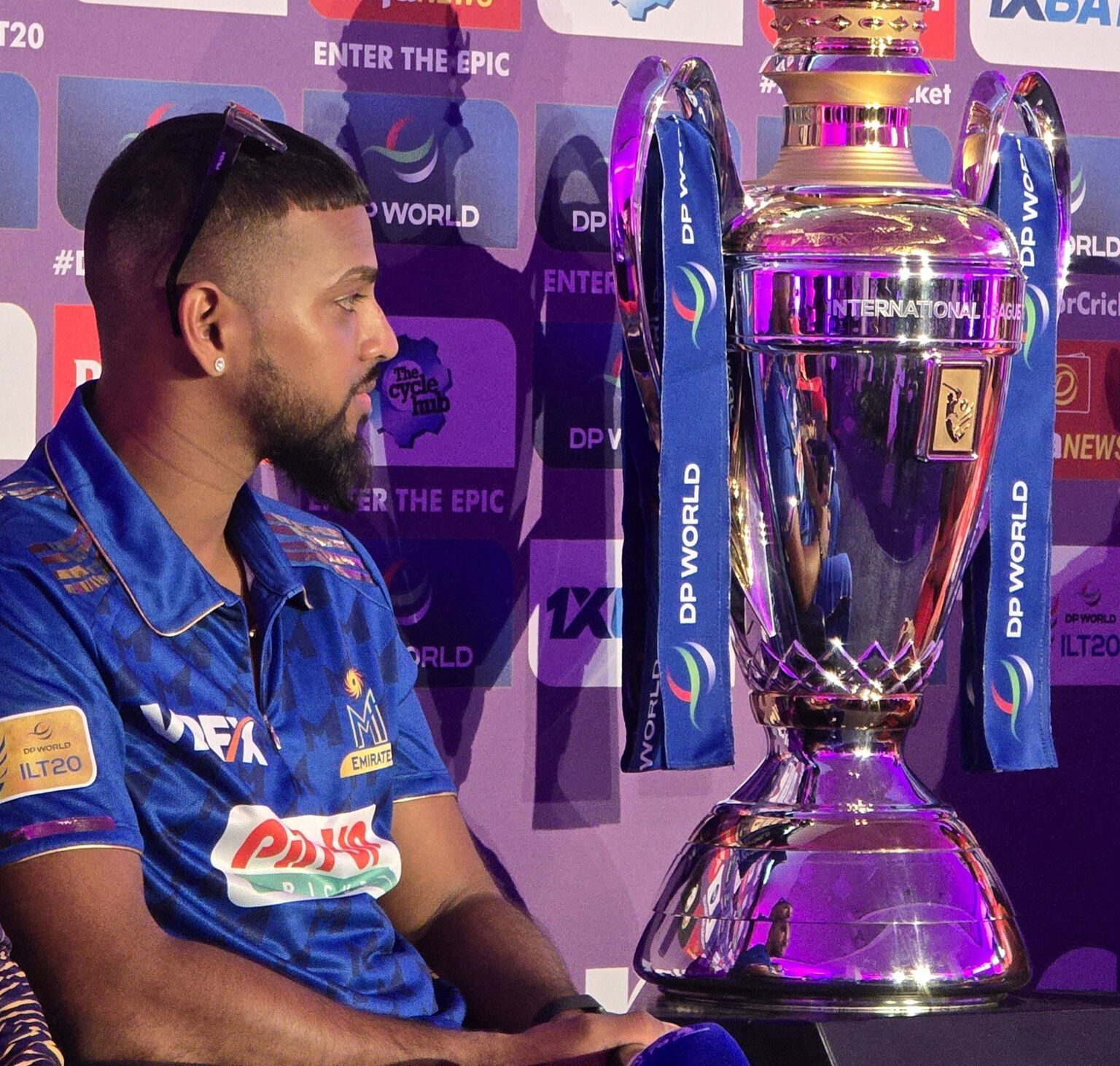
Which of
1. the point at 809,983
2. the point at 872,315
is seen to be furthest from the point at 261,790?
the point at 872,315

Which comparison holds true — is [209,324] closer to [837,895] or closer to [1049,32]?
[837,895]

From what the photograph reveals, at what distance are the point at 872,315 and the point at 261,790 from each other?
616 millimetres

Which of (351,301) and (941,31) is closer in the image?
(351,301)

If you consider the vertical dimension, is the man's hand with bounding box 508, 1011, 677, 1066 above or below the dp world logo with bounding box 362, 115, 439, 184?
below

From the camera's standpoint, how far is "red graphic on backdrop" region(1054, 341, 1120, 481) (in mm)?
2068

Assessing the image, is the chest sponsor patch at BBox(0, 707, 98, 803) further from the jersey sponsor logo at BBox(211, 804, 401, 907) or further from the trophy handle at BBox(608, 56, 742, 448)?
the trophy handle at BBox(608, 56, 742, 448)

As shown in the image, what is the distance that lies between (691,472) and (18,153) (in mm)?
687

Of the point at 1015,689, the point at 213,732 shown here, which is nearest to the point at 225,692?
the point at 213,732

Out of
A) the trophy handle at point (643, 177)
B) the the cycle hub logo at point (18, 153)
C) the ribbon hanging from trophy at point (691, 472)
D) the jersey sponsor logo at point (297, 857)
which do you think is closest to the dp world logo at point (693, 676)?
the ribbon hanging from trophy at point (691, 472)

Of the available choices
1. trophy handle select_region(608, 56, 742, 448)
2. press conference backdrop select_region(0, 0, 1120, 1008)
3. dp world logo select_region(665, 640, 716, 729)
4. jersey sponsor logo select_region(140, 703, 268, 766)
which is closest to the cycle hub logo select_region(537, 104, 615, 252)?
press conference backdrop select_region(0, 0, 1120, 1008)

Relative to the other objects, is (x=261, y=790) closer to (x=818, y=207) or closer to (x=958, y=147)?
(x=818, y=207)

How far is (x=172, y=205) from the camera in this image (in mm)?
1396

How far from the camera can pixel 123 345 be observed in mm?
1428

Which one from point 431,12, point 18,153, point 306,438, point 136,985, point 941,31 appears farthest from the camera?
point 941,31
